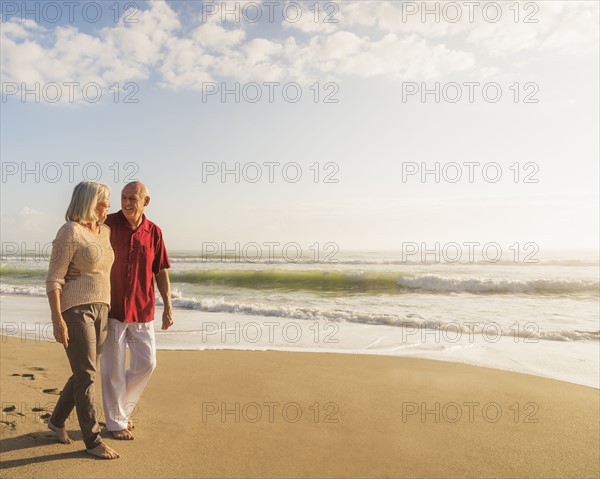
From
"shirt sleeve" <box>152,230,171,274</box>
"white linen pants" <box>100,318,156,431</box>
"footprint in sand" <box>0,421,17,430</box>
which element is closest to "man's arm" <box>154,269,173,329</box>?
"shirt sleeve" <box>152,230,171,274</box>

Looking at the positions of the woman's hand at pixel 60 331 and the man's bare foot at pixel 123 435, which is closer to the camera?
the woman's hand at pixel 60 331

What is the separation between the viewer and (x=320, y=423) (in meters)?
3.83

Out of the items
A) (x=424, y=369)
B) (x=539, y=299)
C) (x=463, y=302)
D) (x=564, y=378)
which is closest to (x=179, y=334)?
(x=424, y=369)

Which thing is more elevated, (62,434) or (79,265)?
(79,265)

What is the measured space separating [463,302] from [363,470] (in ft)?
39.6

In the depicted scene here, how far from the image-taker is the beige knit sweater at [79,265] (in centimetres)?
286

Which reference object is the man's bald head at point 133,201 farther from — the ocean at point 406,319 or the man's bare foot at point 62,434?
the ocean at point 406,319

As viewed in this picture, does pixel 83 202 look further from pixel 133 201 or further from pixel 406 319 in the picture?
pixel 406 319

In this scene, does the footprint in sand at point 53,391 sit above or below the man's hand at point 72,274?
below


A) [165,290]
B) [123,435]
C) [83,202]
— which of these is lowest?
[123,435]

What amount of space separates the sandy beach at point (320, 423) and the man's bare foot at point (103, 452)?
0.04 metres

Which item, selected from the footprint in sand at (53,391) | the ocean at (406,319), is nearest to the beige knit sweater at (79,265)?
the footprint in sand at (53,391)

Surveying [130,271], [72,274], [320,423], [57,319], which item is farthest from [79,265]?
[320,423]

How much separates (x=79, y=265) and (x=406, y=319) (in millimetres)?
7706
